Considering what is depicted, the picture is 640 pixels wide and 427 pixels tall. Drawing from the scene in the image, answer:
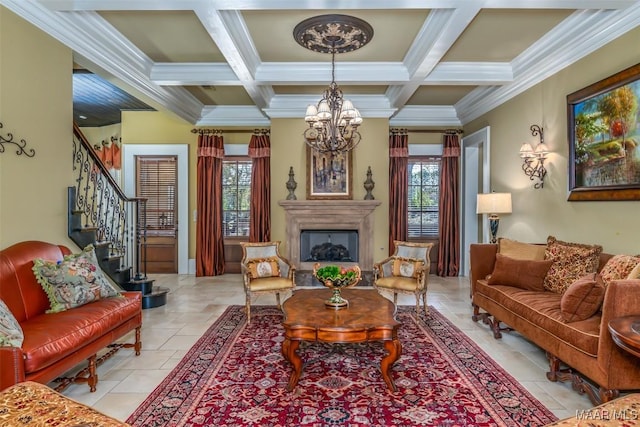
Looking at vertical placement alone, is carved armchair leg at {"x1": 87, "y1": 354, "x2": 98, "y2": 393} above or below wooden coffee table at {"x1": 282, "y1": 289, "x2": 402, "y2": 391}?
below

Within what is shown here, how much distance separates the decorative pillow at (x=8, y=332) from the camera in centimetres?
199

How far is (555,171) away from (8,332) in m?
5.11

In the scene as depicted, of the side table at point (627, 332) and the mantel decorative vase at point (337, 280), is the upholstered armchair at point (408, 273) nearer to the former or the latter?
the mantel decorative vase at point (337, 280)

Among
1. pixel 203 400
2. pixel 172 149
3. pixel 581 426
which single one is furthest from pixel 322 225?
pixel 581 426

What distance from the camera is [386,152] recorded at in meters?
6.38

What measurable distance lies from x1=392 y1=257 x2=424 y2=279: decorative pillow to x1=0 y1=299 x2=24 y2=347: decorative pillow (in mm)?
3761

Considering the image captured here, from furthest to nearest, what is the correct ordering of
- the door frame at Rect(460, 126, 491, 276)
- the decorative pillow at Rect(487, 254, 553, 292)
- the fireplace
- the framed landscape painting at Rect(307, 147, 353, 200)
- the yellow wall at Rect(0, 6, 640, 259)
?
the door frame at Rect(460, 126, 491, 276)
the fireplace
the framed landscape painting at Rect(307, 147, 353, 200)
the decorative pillow at Rect(487, 254, 553, 292)
the yellow wall at Rect(0, 6, 640, 259)

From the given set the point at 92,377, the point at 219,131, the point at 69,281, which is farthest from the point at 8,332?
the point at 219,131

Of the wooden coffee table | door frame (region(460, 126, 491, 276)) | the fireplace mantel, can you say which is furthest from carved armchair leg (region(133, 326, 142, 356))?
door frame (region(460, 126, 491, 276))

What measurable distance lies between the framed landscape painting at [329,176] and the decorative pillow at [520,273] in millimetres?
3001

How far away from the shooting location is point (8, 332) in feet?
6.72

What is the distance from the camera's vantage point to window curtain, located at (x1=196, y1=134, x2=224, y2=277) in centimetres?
682

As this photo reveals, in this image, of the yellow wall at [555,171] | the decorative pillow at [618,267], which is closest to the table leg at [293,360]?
the decorative pillow at [618,267]

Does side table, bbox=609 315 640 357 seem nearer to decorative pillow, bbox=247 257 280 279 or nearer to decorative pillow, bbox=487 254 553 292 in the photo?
decorative pillow, bbox=487 254 553 292
